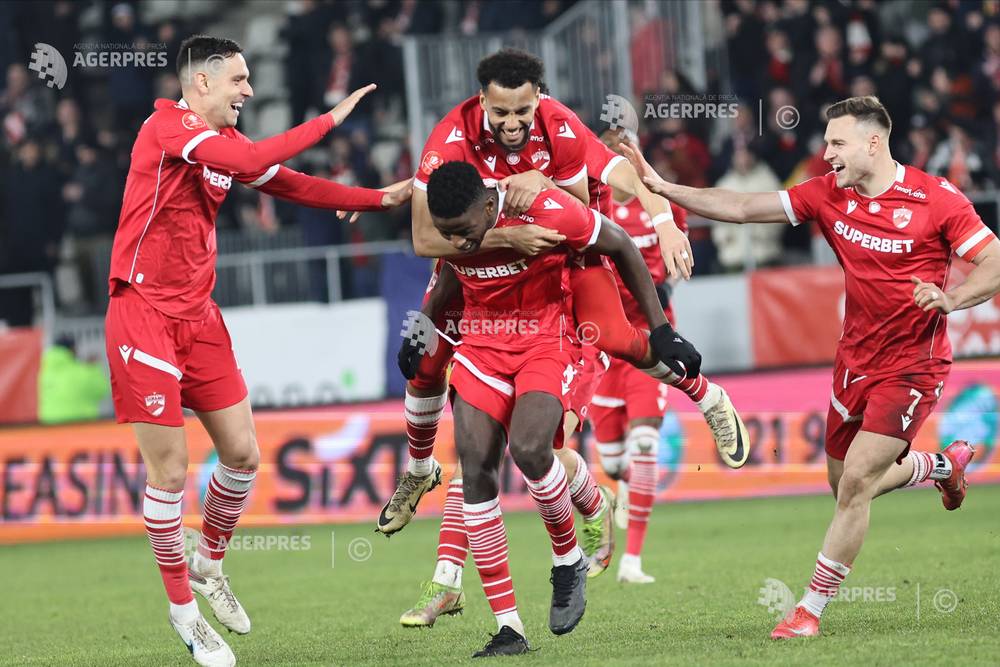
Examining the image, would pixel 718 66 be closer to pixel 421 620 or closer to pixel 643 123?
pixel 643 123

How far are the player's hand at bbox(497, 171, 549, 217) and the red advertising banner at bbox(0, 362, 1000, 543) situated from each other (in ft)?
23.3

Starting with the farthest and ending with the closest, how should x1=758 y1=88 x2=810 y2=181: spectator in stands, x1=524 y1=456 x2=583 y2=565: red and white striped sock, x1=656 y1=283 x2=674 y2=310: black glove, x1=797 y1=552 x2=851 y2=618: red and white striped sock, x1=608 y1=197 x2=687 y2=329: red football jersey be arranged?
x1=758 y1=88 x2=810 y2=181: spectator in stands < x1=608 y1=197 x2=687 y2=329: red football jersey < x1=656 y1=283 x2=674 y2=310: black glove < x1=797 y1=552 x2=851 y2=618: red and white striped sock < x1=524 y1=456 x2=583 y2=565: red and white striped sock

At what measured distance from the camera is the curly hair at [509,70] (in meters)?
6.88

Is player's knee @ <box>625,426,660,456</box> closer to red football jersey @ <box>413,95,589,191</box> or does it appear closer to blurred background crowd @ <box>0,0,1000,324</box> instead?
red football jersey @ <box>413,95,589,191</box>

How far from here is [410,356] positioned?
7.82 m

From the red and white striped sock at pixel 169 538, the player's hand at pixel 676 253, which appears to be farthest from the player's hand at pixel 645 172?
the red and white striped sock at pixel 169 538

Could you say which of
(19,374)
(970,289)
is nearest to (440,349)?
(970,289)

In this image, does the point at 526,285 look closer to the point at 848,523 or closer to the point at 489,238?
the point at 489,238

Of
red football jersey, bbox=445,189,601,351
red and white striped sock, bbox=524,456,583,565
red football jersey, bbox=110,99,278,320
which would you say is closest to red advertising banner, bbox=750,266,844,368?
red football jersey, bbox=445,189,601,351

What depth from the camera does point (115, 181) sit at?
17.9m

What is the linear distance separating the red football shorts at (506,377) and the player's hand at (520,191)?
2.33 feet

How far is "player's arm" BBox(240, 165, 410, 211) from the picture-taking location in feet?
24.5

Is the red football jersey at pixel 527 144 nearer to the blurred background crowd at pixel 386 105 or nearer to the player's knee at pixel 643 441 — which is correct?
the player's knee at pixel 643 441

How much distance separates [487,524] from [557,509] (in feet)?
1.12
